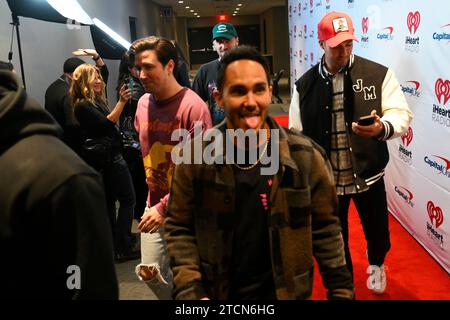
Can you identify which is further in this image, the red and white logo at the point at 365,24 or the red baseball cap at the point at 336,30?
the red and white logo at the point at 365,24

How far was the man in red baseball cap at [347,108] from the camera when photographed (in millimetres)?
2438

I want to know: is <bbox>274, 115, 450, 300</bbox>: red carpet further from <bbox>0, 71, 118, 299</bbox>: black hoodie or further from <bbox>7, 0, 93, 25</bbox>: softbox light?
<bbox>7, 0, 93, 25</bbox>: softbox light

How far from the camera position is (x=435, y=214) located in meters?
3.21

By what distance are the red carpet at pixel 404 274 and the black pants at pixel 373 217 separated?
265mm

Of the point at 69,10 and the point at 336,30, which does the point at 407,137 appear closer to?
the point at 336,30

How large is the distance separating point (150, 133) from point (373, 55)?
2.88 m

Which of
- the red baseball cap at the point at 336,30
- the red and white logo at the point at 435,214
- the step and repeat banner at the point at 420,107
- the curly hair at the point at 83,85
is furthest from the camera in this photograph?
the curly hair at the point at 83,85

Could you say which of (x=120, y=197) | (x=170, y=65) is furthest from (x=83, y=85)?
(x=170, y=65)

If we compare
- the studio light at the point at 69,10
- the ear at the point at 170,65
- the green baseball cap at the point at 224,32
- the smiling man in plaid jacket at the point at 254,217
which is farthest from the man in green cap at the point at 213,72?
the smiling man in plaid jacket at the point at 254,217

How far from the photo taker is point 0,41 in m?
3.74

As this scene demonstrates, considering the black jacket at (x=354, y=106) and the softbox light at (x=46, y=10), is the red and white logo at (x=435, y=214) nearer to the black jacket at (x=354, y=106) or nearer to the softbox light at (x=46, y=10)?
the black jacket at (x=354, y=106)

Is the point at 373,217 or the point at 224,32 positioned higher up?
the point at 224,32

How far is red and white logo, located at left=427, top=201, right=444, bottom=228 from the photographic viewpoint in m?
3.12

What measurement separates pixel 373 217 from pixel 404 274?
2.37 feet
